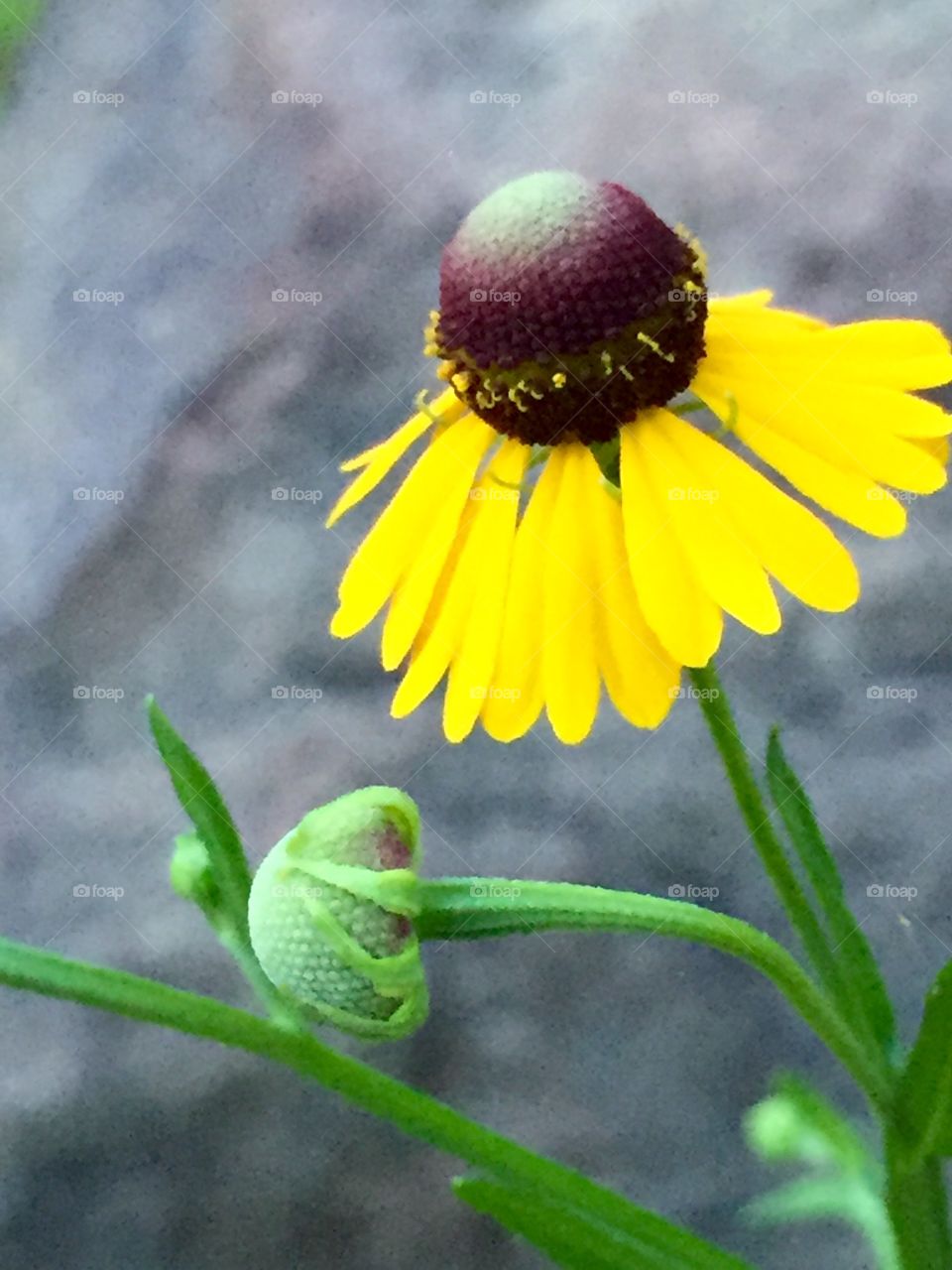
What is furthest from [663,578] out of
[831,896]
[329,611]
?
[329,611]

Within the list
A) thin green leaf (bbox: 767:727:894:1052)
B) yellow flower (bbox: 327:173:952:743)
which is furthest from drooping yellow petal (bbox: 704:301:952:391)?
thin green leaf (bbox: 767:727:894:1052)

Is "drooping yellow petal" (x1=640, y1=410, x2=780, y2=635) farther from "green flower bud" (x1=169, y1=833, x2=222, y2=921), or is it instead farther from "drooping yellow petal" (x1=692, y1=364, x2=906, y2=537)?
"green flower bud" (x1=169, y1=833, x2=222, y2=921)

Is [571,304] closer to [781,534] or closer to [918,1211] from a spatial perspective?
[781,534]

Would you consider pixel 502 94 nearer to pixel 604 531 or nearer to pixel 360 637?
pixel 360 637

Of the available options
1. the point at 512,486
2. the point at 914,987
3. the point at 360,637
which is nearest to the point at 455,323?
the point at 512,486

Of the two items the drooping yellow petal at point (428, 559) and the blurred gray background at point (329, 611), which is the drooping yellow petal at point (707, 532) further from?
the blurred gray background at point (329, 611)

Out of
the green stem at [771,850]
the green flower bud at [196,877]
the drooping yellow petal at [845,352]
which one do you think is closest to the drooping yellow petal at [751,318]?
the drooping yellow petal at [845,352]
